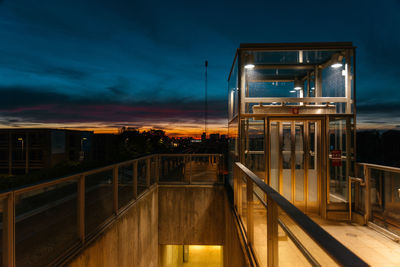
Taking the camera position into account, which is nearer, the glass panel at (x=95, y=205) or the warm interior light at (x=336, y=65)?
the glass panel at (x=95, y=205)

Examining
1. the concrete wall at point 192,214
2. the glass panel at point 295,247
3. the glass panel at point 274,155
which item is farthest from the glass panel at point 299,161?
the glass panel at point 295,247

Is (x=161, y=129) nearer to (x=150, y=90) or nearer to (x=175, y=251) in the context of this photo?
(x=150, y=90)

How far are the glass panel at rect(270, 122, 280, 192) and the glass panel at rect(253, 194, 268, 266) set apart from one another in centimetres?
304

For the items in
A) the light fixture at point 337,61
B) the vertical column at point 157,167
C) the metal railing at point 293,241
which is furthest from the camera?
the vertical column at point 157,167

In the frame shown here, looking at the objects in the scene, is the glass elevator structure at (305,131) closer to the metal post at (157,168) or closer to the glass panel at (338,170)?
the glass panel at (338,170)

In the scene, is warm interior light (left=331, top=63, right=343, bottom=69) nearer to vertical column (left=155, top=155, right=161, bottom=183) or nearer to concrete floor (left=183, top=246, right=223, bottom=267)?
vertical column (left=155, top=155, right=161, bottom=183)

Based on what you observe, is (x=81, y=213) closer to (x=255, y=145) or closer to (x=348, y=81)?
(x=255, y=145)

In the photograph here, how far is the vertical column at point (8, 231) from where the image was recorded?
2.25 m

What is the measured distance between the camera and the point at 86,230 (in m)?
3.82

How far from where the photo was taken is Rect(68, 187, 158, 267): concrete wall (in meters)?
3.78

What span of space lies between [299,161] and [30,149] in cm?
6207

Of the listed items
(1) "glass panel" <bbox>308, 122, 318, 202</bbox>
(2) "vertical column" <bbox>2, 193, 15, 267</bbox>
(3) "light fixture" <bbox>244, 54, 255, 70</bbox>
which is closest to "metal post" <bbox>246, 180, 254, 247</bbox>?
(2) "vertical column" <bbox>2, 193, 15, 267</bbox>

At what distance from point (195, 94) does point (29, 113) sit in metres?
58.3

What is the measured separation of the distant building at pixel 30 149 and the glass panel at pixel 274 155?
181 ft
